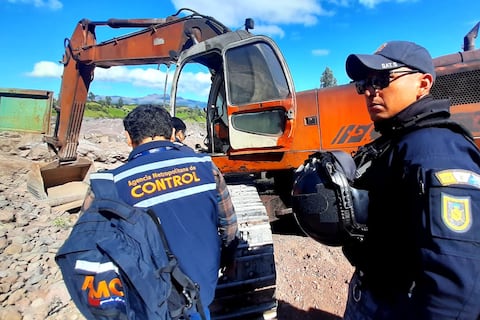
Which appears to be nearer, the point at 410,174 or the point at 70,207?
the point at 410,174

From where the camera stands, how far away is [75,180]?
782 cm

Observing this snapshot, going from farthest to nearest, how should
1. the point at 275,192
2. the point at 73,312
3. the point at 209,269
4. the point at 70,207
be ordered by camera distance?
the point at 70,207
the point at 275,192
the point at 73,312
the point at 209,269

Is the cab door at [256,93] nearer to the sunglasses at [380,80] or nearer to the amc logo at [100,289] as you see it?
the sunglasses at [380,80]

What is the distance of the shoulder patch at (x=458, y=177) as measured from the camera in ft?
3.40

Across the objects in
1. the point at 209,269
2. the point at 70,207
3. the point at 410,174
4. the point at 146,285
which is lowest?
the point at 70,207

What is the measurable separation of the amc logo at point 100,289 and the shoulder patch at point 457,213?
4.29 feet

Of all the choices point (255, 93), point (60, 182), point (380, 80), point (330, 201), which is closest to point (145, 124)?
A: point (330, 201)

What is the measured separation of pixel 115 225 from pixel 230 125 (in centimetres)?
310

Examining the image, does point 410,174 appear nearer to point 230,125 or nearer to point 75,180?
point 230,125

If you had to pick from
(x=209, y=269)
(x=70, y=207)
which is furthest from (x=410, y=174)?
(x=70, y=207)

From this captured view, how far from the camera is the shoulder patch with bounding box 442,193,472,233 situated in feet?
3.34

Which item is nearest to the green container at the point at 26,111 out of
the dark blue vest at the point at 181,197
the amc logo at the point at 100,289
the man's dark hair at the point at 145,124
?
the man's dark hair at the point at 145,124

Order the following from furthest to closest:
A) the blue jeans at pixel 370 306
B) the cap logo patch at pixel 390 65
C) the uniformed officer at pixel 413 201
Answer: the cap logo patch at pixel 390 65 → the blue jeans at pixel 370 306 → the uniformed officer at pixel 413 201

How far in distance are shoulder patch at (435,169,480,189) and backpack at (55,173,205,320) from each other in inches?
49.5
